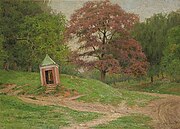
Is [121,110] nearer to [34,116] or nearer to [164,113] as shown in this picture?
[164,113]

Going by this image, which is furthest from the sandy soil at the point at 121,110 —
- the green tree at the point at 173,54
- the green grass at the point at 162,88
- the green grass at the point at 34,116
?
the green grass at the point at 162,88

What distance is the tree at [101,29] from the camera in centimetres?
4750

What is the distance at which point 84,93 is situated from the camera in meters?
34.2

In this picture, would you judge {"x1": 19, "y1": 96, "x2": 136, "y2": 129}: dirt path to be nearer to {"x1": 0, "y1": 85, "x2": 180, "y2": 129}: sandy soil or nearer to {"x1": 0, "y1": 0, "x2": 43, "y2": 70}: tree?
{"x1": 0, "y1": 85, "x2": 180, "y2": 129}: sandy soil

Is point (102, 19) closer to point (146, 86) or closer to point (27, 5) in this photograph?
point (27, 5)

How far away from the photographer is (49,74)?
116ft

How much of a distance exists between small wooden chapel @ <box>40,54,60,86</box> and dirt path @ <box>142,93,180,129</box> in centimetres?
830

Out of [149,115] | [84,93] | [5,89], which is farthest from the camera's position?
[5,89]

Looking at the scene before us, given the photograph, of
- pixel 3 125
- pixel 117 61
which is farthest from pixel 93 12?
pixel 3 125

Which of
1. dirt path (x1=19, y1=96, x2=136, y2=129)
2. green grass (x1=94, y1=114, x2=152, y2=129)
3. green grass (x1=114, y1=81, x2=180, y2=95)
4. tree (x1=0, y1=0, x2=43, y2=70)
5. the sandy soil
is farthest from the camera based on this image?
green grass (x1=114, y1=81, x2=180, y2=95)

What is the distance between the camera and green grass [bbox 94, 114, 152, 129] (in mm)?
21156

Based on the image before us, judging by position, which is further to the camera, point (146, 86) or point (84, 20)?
point (146, 86)

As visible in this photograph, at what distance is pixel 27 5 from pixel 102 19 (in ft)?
30.1

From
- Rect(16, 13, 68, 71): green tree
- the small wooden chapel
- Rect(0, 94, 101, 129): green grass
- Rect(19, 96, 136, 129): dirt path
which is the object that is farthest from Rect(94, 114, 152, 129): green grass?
Rect(16, 13, 68, 71): green tree
